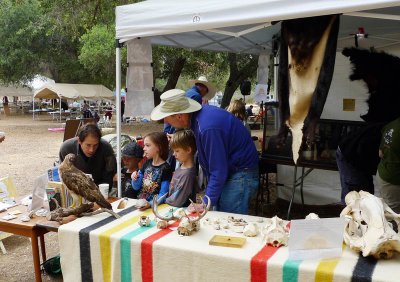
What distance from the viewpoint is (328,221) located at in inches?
70.8

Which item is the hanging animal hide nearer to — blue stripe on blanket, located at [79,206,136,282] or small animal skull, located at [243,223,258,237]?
small animal skull, located at [243,223,258,237]

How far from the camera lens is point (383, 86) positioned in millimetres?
2758

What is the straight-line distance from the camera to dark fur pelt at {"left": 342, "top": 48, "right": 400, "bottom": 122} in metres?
2.72

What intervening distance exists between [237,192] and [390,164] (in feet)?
3.34

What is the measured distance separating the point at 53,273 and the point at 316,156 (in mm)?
2660

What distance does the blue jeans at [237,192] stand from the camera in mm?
2766

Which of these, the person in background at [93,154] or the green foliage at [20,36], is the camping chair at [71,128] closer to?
the person in background at [93,154]

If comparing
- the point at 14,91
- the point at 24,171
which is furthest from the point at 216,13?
the point at 14,91

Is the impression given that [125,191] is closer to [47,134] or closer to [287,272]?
[287,272]

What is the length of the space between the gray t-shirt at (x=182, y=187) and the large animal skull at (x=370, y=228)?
109 cm

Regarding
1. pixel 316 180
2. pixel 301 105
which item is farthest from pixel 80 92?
pixel 301 105

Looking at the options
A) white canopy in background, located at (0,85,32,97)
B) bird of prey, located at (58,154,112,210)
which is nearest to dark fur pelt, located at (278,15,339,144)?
bird of prey, located at (58,154,112,210)

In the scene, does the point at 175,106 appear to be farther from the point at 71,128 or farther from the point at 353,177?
the point at 71,128

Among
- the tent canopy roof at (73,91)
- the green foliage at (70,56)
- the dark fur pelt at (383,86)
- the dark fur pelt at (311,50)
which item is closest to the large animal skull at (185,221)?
the dark fur pelt at (311,50)
